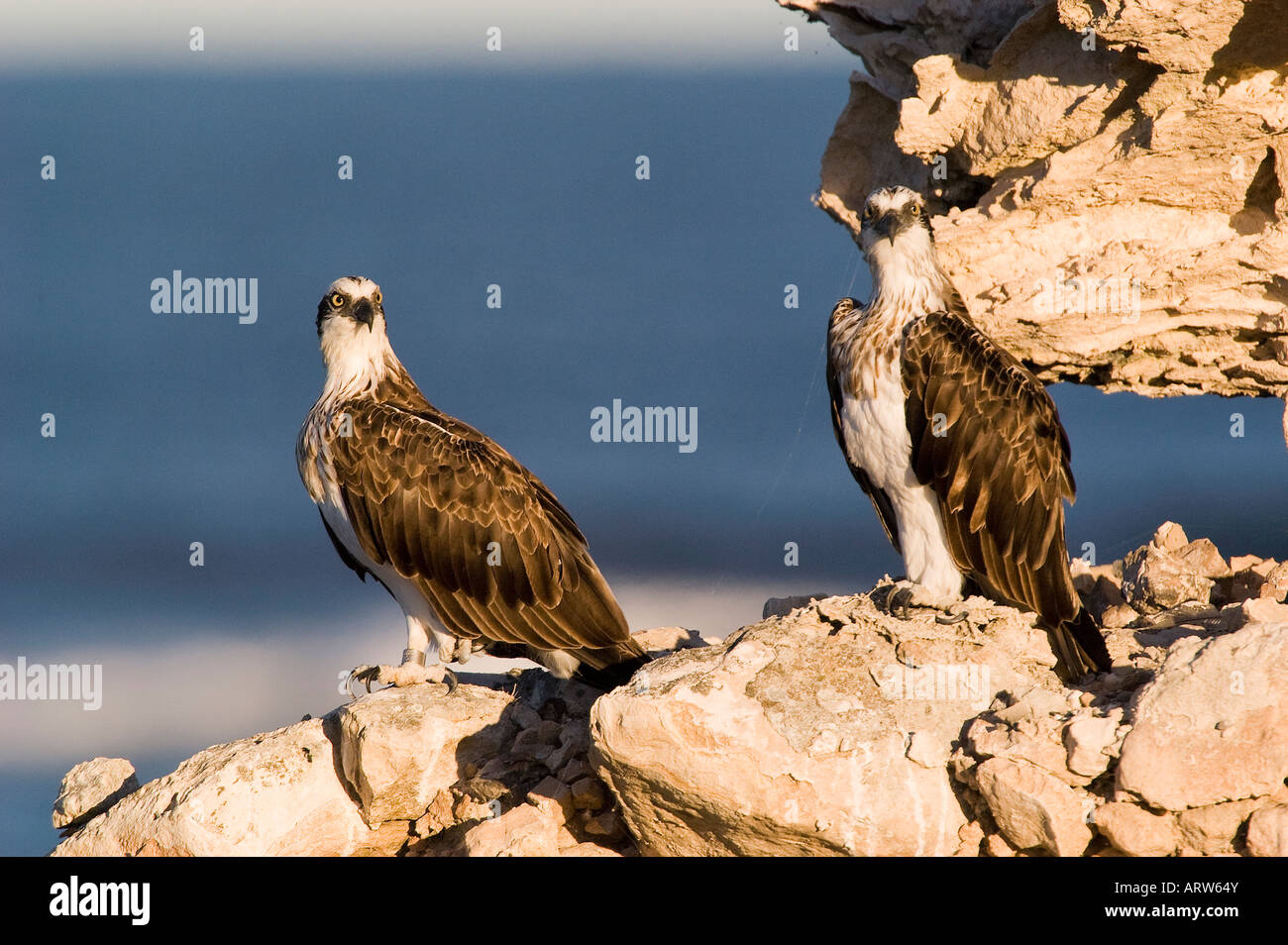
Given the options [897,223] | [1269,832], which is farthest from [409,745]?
[1269,832]

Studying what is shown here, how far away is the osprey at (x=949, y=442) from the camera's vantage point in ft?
29.3

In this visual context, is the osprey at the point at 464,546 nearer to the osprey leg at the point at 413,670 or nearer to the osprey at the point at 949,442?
the osprey leg at the point at 413,670

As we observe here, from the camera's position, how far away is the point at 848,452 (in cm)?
966

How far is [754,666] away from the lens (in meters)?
7.83

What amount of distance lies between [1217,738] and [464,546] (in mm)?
4560

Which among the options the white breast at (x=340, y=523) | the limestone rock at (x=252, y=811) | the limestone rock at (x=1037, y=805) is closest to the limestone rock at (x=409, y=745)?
the limestone rock at (x=252, y=811)

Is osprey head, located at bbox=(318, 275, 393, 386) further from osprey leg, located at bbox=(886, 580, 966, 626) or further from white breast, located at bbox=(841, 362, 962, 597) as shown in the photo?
osprey leg, located at bbox=(886, 580, 966, 626)

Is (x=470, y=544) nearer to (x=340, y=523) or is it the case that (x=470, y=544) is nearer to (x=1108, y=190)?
(x=340, y=523)

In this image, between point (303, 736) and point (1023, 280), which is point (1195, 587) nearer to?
point (1023, 280)

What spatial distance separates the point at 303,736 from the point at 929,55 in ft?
20.9

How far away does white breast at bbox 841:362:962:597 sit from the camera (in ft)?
29.9

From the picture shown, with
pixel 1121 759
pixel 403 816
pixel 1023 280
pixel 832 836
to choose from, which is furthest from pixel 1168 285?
pixel 403 816

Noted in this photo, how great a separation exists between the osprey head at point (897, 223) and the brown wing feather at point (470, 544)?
2800 millimetres

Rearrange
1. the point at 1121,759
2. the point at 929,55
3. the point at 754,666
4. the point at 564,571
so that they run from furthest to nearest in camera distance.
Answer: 1. the point at 929,55
2. the point at 564,571
3. the point at 754,666
4. the point at 1121,759
